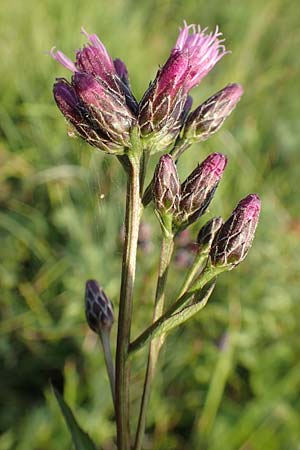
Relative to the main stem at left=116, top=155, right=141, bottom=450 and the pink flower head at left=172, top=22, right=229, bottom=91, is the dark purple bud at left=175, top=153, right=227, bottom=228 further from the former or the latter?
the pink flower head at left=172, top=22, right=229, bottom=91

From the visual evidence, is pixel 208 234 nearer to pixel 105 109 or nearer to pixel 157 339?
pixel 157 339

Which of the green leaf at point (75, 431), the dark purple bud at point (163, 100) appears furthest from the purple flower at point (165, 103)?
the green leaf at point (75, 431)

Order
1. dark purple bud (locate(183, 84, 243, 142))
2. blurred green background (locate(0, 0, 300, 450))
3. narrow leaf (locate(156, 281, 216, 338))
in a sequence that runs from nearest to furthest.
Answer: narrow leaf (locate(156, 281, 216, 338))
dark purple bud (locate(183, 84, 243, 142))
blurred green background (locate(0, 0, 300, 450))

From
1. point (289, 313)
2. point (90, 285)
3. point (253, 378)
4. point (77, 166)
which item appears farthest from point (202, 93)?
point (90, 285)

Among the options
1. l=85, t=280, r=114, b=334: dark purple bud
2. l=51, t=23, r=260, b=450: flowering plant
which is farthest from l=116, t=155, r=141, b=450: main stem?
l=85, t=280, r=114, b=334: dark purple bud

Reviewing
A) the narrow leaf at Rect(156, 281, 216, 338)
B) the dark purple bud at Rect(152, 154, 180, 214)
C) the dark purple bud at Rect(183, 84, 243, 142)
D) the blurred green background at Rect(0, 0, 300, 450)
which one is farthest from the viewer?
the blurred green background at Rect(0, 0, 300, 450)

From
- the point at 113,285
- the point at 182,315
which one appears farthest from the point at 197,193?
the point at 113,285
